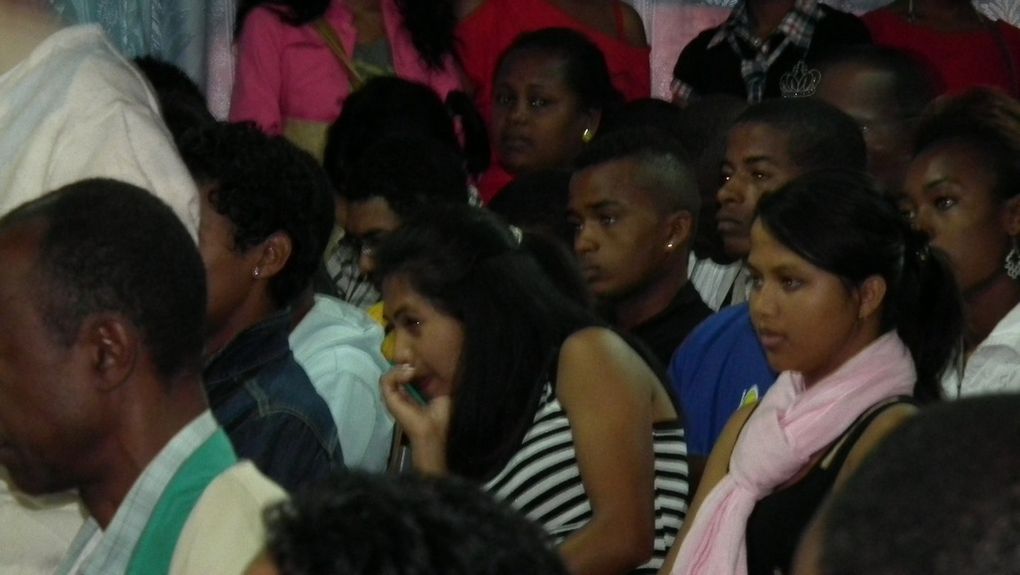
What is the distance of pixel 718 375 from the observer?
3994 mm

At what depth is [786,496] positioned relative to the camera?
10.6 feet

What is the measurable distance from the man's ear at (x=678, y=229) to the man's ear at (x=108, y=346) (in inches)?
89.2

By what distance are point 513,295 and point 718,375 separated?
0.66 meters

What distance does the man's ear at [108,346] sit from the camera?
93.5 inches

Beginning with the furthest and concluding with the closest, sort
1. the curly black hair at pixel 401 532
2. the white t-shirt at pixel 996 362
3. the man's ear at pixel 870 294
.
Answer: the white t-shirt at pixel 996 362
the man's ear at pixel 870 294
the curly black hair at pixel 401 532

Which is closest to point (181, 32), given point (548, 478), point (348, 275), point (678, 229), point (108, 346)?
point (348, 275)

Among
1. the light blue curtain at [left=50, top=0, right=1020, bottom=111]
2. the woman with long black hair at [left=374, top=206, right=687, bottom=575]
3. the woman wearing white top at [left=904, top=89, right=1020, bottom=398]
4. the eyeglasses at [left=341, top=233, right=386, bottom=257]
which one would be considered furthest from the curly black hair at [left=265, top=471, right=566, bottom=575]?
the light blue curtain at [left=50, top=0, right=1020, bottom=111]

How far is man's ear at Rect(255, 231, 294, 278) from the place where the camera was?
3.55 m

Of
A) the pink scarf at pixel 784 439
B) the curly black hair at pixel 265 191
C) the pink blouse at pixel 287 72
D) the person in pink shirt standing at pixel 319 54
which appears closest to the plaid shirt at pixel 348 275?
the person in pink shirt standing at pixel 319 54

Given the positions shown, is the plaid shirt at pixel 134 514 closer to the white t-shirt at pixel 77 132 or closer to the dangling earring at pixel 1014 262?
the white t-shirt at pixel 77 132

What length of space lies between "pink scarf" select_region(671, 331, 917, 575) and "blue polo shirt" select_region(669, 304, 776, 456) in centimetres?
61

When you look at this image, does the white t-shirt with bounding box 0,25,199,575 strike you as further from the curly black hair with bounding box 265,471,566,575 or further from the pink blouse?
the pink blouse

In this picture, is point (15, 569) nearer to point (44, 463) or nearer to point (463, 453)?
point (44, 463)

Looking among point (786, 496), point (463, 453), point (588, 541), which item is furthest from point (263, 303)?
point (786, 496)
